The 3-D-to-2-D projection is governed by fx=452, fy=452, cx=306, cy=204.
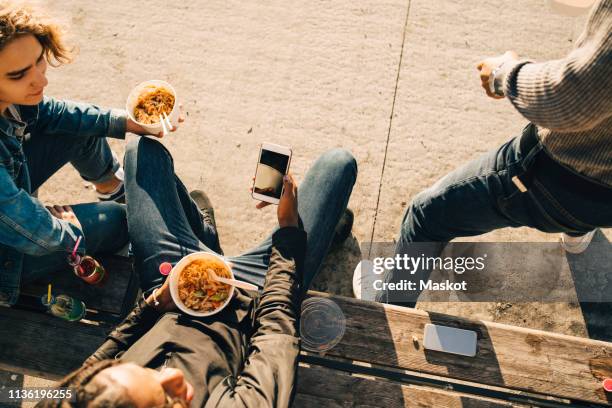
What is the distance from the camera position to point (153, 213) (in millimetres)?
2266

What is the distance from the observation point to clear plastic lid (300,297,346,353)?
7.16ft

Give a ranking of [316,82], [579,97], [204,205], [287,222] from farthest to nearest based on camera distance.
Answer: [316,82], [204,205], [287,222], [579,97]

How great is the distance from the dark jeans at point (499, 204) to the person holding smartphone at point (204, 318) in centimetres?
48

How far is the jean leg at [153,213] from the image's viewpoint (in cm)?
221

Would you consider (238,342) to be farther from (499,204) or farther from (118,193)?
(118,193)

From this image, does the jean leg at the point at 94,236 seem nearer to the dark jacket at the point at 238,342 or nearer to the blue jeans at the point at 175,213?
the blue jeans at the point at 175,213

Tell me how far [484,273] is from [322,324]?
1.37 metres

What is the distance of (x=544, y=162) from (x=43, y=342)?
95.4 inches

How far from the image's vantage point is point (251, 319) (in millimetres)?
2045

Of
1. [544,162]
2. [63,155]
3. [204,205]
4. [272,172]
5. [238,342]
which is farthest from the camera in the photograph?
[204,205]

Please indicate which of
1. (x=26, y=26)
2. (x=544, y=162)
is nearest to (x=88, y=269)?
(x=26, y=26)

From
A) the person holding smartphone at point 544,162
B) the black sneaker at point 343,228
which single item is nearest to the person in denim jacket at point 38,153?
the black sneaker at point 343,228

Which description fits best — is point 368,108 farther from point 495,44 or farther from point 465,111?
point 495,44

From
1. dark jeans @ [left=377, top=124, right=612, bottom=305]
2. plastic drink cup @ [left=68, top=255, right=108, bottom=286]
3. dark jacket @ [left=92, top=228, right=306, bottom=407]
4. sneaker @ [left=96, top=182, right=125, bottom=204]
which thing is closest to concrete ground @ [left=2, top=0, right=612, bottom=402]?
sneaker @ [left=96, top=182, right=125, bottom=204]
